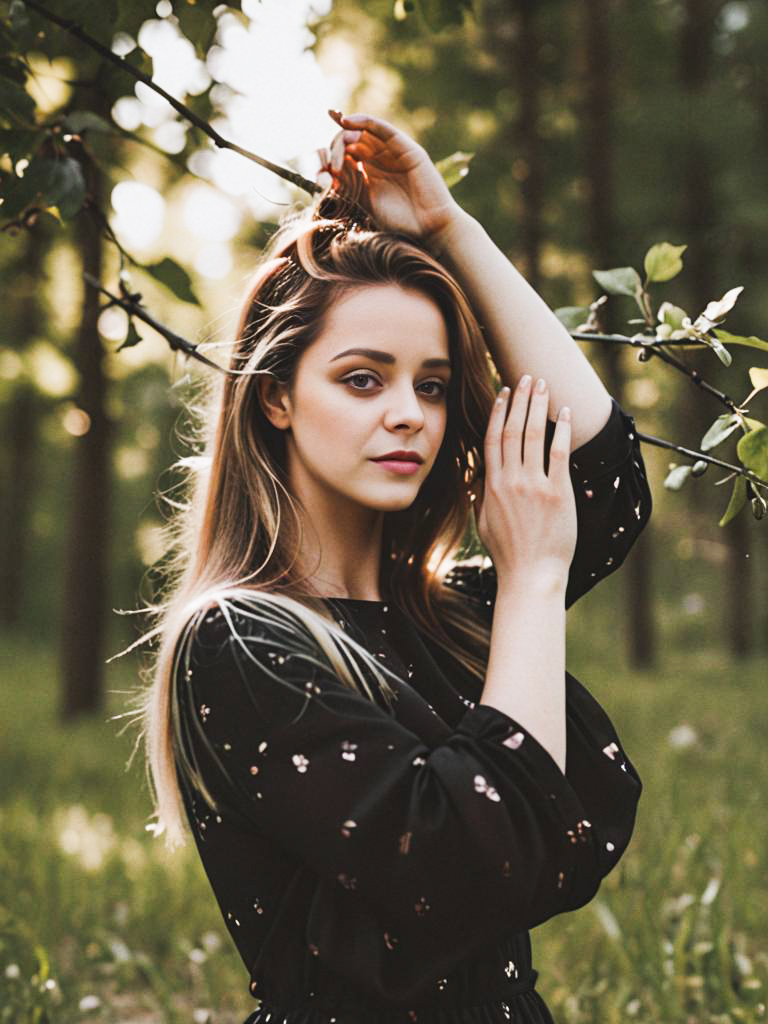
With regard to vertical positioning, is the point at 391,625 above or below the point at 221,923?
above

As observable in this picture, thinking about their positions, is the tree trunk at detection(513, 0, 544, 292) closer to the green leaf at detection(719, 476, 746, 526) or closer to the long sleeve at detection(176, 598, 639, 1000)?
the green leaf at detection(719, 476, 746, 526)

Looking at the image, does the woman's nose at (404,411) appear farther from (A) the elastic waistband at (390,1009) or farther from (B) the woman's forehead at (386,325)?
(A) the elastic waistband at (390,1009)

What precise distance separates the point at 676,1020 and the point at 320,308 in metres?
2.36

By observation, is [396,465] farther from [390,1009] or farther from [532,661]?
[390,1009]

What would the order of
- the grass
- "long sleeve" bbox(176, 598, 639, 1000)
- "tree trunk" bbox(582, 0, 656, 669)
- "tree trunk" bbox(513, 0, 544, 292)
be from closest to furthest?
"long sleeve" bbox(176, 598, 639, 1000) < the grass < "tree trunk" bbox(513, 0, 544, 292) < "tree trunk" bbox(582, 0, 656, 669)

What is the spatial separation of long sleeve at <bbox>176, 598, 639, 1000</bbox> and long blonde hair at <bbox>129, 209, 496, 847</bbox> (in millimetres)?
138

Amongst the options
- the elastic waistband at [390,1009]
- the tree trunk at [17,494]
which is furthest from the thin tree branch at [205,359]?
the tree trunk at [17,494]

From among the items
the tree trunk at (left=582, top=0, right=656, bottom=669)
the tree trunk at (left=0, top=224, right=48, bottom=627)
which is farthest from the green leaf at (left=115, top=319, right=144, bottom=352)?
the tree trunk at (left=0, top=224, right=48, bottom=627)

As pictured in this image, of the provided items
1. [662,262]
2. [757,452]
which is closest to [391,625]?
[757,452]

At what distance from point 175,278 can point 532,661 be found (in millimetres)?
1011

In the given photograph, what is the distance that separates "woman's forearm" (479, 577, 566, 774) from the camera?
4.81ft

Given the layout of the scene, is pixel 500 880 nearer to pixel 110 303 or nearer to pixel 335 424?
pixel 335 424

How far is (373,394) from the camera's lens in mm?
1669

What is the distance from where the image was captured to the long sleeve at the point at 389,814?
1.36 metres
